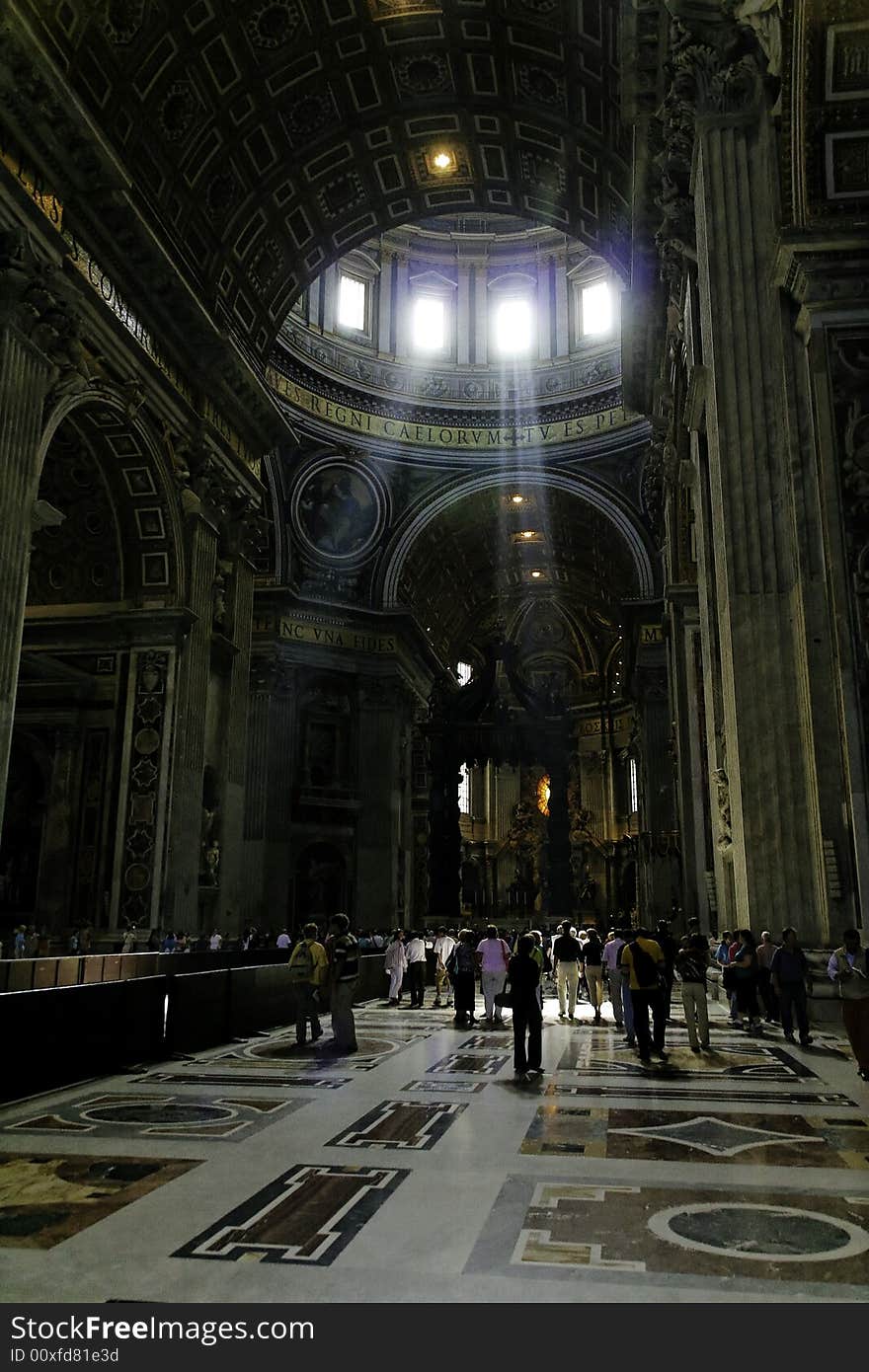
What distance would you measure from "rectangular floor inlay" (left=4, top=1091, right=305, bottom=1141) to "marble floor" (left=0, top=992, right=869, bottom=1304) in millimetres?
27

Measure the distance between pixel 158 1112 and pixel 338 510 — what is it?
26356mm

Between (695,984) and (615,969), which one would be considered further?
(615,969)

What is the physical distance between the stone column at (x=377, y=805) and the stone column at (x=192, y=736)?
1193 centimetres

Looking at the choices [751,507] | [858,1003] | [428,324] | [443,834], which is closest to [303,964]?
[858,1003]

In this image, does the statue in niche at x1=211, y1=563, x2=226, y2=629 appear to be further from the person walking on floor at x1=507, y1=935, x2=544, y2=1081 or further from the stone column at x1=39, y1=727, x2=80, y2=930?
the person walking on floor at x1=507, y1=935, x2=544, y2=1081

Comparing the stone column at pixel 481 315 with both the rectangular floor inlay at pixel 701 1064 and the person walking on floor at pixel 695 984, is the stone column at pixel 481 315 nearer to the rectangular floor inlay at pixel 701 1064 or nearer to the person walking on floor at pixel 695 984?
the person walking on floor at pixel 695 984

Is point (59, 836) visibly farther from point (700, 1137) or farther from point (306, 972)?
point (700, 1137)

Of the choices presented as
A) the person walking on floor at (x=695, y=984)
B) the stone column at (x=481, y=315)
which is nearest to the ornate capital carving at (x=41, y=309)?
the person walking on floor at (x=695, y=984)

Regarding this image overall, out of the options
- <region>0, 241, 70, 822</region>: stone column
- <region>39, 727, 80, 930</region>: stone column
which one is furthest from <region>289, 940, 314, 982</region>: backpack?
<region>39, 727, 80, 930</region>: stone column

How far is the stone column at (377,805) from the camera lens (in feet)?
92.2

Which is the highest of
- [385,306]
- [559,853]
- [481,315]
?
[481,315]

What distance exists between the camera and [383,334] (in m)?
31.2

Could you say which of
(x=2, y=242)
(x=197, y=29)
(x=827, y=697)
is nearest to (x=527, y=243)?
(x=197, y=29)

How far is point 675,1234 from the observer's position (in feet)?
11.2
